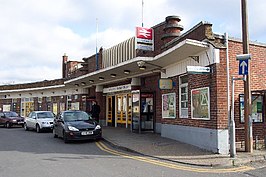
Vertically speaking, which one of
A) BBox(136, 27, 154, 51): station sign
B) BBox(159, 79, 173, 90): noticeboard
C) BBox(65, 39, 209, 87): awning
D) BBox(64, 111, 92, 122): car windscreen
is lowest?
BBox(64, 111, 92, 122): car windscreen

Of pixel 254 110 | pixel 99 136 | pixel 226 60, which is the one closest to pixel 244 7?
pixel 226 60

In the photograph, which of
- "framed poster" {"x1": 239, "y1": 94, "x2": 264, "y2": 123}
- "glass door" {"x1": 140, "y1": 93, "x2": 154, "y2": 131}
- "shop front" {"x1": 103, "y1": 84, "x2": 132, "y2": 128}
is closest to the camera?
"framed poster" {"x1": 239, "y1": 94, "x2": 264, "y2": 123}

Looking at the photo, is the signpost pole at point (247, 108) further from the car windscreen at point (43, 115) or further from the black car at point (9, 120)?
the black car at point (9, 120)

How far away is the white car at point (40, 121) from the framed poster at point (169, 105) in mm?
8730

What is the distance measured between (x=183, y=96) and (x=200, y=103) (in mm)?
1740

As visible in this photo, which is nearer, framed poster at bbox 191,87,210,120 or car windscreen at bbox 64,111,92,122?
framed poster at bbox 191,87,210,120

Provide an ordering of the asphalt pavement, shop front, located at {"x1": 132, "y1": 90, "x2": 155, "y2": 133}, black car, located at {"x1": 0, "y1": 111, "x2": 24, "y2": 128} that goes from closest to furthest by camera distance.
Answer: the asphalt pavement
shop front, located at {"x1": 132, "y1": 90, "x2": 155, "y2": 133}
black car, located at {"x1": 0, "y1": 111, "x2": 24, "y2": 128}

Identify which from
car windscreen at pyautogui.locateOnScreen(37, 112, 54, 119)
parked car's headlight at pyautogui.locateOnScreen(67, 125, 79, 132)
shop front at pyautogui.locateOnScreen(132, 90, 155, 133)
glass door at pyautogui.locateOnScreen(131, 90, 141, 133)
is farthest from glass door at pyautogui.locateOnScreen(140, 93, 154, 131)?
car windscreen at pyautogui.locateOnScreen(37, 112, 54, 119)

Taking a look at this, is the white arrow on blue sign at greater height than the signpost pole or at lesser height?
greater

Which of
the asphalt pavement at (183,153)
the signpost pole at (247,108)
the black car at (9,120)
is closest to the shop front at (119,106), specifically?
the asphalt pavement at (183,153)

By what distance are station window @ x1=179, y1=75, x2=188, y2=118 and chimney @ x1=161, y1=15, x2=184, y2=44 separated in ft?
6.94

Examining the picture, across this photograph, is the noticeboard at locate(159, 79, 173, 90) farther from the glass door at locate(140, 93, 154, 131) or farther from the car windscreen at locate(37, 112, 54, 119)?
the car windscreen at locate(37, 112, 54, 119)

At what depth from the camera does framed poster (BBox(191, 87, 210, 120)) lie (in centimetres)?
1058

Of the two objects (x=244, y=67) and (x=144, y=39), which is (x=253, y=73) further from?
(x=144, y=39)
